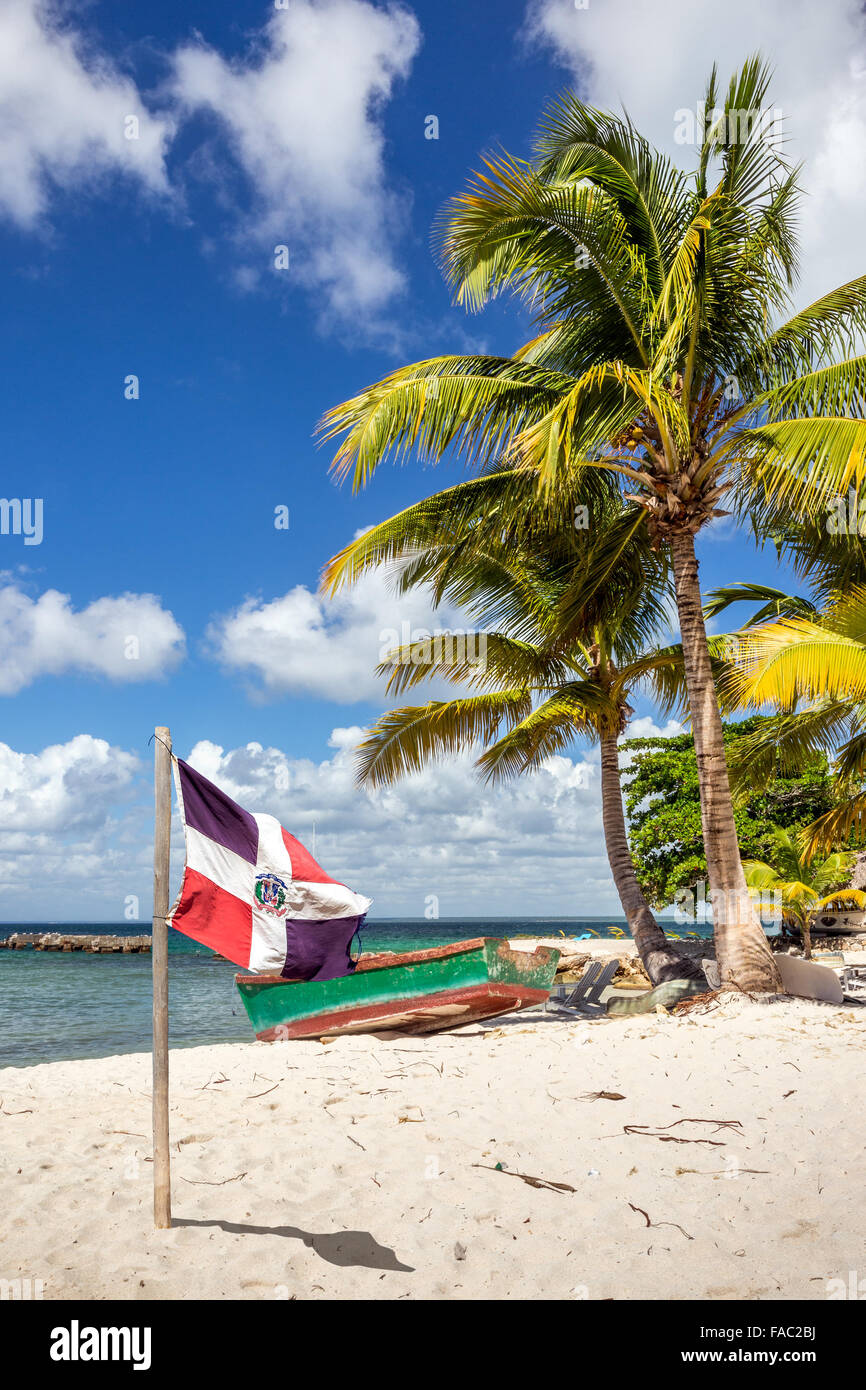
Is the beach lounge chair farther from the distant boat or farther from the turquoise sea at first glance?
the distant boat

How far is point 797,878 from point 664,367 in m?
19.1

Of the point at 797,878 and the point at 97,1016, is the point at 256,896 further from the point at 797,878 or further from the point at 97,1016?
the point at 797,878

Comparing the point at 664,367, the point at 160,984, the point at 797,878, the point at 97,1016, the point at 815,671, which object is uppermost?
the point at 664,367

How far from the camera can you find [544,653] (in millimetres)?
13234

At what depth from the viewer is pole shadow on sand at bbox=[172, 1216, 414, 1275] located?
12.6ft

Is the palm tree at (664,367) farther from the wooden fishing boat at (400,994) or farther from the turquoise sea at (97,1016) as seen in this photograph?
the turquoise sea at (97,1016)

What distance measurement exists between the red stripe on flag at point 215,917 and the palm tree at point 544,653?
299 inches

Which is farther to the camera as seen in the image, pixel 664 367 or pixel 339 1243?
pixel 664 367

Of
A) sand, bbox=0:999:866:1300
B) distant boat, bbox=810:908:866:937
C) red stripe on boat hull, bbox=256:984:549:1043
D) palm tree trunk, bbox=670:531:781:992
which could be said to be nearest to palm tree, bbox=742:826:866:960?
distant boat, bbox=810:908:866:937

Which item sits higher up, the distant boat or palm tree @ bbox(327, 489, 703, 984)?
palm tree @ bbox(327, 489, 703, 984)

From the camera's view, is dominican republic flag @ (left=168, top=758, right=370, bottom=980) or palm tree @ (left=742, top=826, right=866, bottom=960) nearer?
dominican republic flag @ (left=168, top=758, right=370, bottom=980)

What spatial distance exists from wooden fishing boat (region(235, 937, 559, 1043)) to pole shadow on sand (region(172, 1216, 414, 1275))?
263 inches

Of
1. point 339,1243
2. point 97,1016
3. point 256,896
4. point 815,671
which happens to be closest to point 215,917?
point 256,896

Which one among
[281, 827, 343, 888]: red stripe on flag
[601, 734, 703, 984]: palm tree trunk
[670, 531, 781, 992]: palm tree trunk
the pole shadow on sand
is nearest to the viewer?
the pole shadow on sand
